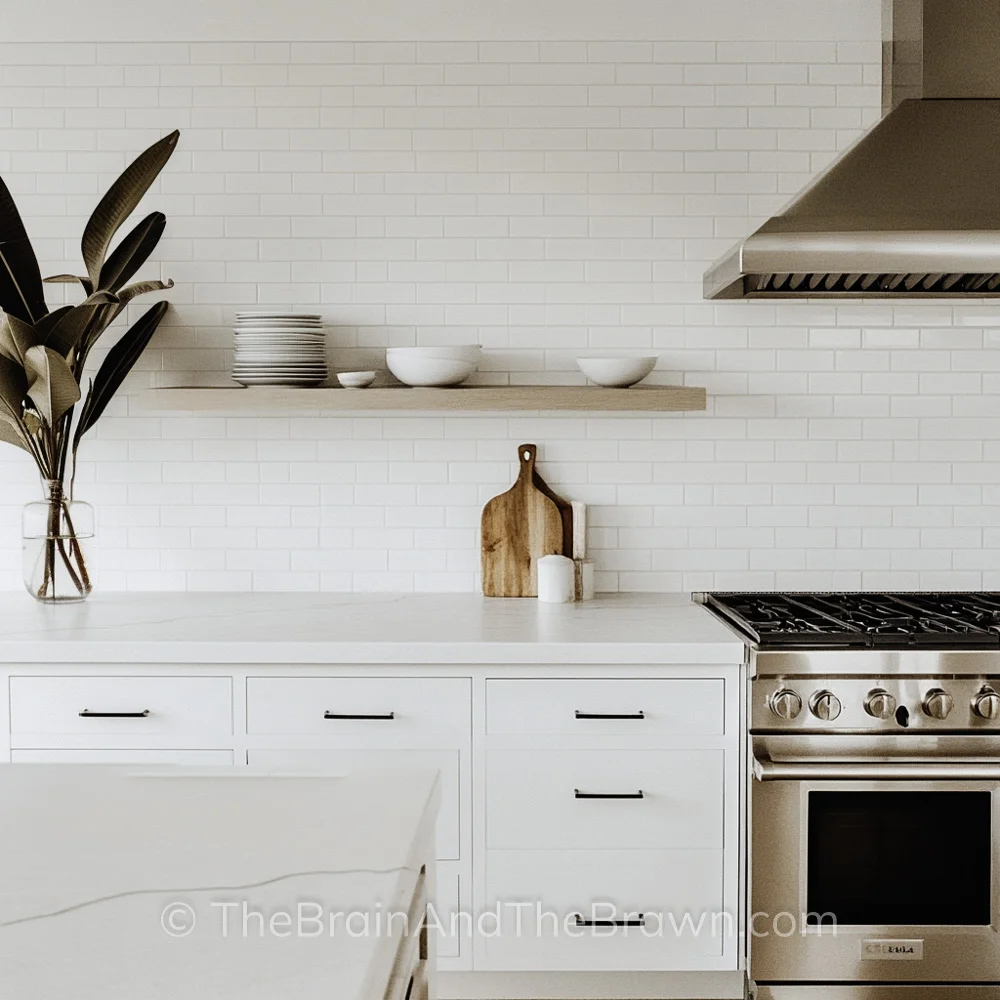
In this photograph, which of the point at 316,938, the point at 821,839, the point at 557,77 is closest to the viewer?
the point at 316,938

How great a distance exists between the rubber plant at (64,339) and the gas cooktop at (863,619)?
190 centimetres

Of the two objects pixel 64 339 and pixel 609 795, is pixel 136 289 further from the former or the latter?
pixel 609 795

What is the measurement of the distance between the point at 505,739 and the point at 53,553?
1455 millimetres

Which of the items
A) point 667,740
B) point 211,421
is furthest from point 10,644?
point 667,740

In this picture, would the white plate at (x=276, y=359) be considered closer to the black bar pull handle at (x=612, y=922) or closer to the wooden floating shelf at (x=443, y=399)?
the wooden floating shelf at (x=443, y=399)

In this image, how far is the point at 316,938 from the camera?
1090mm

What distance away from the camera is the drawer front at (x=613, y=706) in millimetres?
2748

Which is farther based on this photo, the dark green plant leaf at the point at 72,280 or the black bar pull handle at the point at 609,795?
the dark green plant leaf at the point at 72,280

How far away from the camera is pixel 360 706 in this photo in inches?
109

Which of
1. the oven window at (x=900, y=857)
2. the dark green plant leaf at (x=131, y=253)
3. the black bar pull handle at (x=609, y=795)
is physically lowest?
the oven window at (x=900, y=857)

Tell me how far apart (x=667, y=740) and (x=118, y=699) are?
1.38 metres

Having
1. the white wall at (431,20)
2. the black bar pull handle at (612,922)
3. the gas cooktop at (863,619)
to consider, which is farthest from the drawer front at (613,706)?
the white wall at (431,20)

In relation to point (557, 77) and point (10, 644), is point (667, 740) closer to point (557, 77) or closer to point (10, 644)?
point (10, 644)

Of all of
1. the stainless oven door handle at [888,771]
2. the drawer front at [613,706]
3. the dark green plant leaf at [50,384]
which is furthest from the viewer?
the dark green plant leaf at [50,384]
